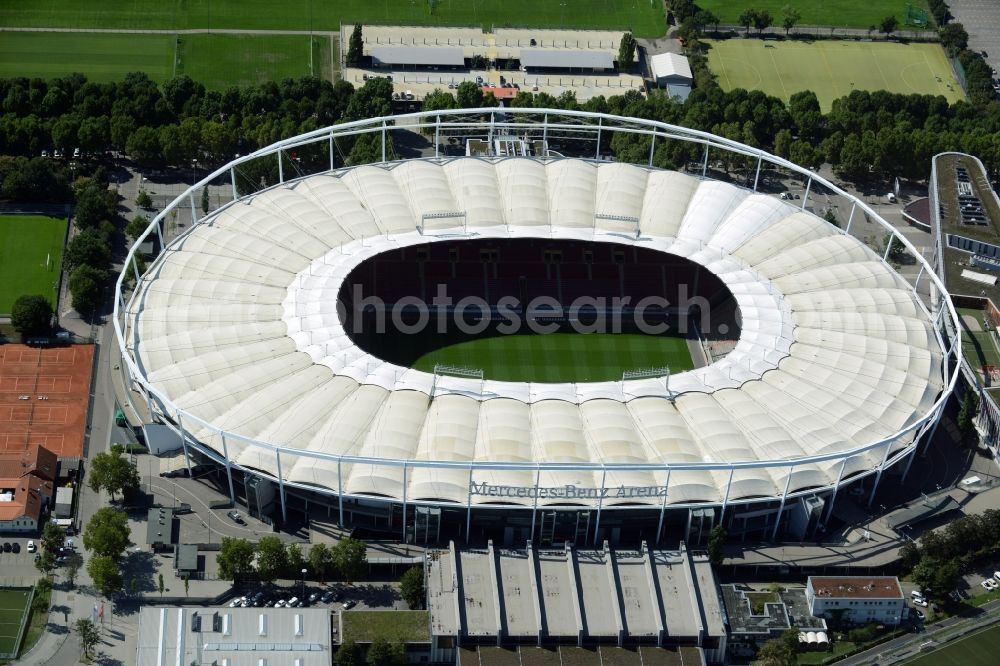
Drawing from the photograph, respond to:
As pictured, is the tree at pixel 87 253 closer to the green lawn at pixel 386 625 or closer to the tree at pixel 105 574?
the tree at pixel 105 574

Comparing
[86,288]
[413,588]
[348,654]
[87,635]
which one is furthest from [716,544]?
[86,288]

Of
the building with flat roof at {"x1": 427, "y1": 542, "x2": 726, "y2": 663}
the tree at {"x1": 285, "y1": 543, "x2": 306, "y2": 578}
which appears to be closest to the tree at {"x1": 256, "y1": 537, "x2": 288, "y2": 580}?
the tree at {"x1": 285, "y1": 543, "x2": 306, "y2": 578}

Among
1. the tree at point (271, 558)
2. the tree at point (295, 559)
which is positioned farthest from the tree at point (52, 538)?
the tree at point (295, 559)

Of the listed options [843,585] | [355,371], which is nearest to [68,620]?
[355,371]

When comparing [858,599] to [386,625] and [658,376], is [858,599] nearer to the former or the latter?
[658,376]

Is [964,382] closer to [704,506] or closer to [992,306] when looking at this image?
[992,306]

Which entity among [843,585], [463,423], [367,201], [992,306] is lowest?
[843,585]
